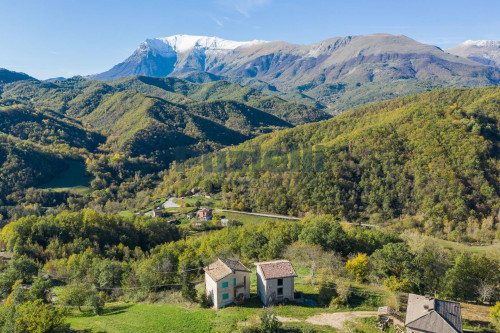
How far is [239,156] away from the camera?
15725 centimetres

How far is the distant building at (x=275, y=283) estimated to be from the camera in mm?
32000

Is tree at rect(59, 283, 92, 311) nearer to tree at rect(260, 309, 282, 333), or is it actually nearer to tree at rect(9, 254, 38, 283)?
tree at rect(9, 254, 38, 283)

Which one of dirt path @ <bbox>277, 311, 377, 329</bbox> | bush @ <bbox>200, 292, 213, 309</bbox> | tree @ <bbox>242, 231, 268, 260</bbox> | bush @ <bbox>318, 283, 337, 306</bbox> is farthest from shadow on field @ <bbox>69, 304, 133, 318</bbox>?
bush @ <bbox>318, 283, 337, 306</bbox>

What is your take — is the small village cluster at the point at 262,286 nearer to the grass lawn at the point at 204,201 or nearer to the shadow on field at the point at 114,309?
the shadow on field at the point at 114,309

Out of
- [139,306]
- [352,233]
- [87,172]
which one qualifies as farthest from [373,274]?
[87,172]

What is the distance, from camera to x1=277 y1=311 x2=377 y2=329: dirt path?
2847 centimetres

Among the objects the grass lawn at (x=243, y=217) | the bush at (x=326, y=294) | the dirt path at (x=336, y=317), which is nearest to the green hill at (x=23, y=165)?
the grass lawn at (x=243, y=217)

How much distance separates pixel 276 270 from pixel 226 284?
5.57 metres

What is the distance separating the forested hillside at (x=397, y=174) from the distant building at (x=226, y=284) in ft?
259

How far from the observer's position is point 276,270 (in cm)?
3284

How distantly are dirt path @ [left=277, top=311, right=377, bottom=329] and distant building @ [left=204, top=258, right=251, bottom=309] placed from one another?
548 centimetres

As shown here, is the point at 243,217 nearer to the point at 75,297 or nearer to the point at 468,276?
the point at 75,297

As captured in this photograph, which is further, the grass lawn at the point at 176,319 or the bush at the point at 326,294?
the bush at the point at 326,294

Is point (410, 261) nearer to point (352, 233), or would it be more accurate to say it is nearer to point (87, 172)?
point (352, 233)
